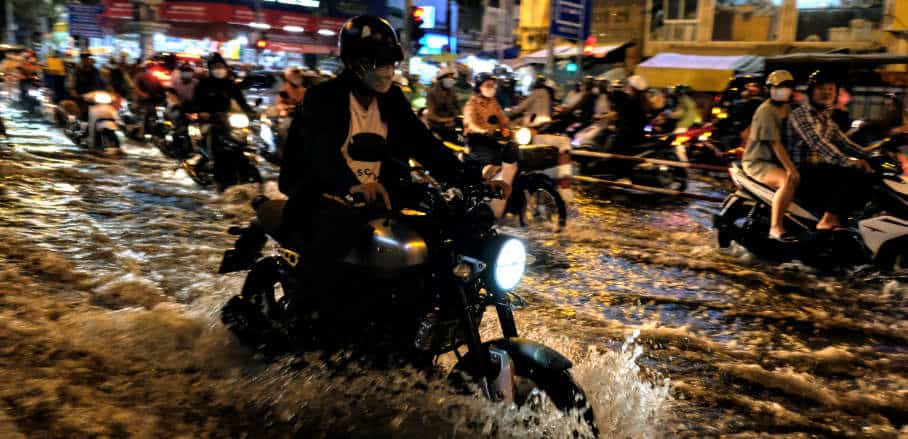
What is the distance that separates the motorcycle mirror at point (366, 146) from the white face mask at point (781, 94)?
17.8 ft

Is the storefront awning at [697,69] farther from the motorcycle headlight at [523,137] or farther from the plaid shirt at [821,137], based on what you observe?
the plaid shirt at [821,137]

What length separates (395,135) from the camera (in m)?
3.87

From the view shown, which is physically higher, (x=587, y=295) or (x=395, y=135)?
(x=395, y=135)

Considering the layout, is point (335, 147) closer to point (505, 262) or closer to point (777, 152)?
point (505, 262)

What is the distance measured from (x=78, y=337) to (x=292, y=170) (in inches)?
84.2

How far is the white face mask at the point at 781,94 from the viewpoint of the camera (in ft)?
23.8

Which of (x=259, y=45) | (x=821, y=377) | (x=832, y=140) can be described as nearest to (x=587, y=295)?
(x=821, y=377)

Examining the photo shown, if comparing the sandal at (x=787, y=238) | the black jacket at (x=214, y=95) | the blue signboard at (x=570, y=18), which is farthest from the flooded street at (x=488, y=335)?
the blue signboard at (x=570, y=18)

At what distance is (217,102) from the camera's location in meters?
11.2

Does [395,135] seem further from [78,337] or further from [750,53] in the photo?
[750,53]

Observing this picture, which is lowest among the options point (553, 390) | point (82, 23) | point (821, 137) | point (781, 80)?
point (553, 390)

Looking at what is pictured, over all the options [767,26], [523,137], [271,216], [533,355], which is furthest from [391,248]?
[767,26]

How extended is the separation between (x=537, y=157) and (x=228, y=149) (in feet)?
15.5

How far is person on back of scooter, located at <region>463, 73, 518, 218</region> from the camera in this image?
863 centimetres
